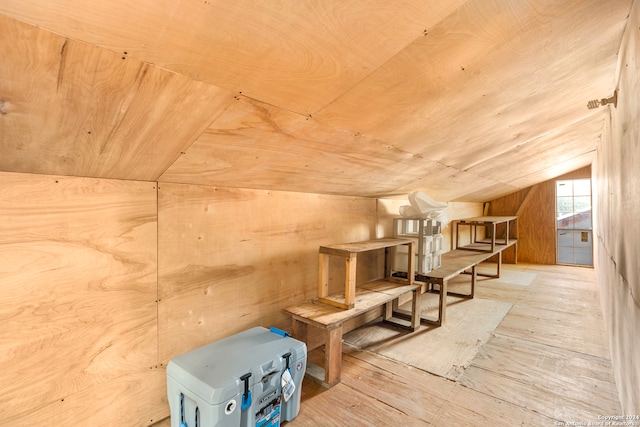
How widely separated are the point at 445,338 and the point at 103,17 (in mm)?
3142

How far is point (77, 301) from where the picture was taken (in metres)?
1.34

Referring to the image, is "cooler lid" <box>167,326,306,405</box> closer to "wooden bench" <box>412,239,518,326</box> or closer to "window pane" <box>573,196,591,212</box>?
"wooden bench" <box>412,239,518,326</box>

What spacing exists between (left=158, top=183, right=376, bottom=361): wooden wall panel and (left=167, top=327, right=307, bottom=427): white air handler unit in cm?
19

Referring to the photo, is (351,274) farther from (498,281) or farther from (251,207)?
(498,281)

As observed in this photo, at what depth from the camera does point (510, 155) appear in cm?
345

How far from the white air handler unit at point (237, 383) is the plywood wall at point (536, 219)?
279 inches

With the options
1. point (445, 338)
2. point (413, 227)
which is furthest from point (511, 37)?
point (413, 227)

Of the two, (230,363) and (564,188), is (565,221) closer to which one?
(564,188)

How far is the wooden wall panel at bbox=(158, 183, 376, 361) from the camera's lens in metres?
1.64

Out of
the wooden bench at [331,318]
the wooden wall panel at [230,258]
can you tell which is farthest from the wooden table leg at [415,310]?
the wooden wall panel at [230,258]

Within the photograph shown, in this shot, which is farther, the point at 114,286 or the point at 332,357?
the point at 332,357

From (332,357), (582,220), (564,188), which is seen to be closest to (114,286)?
(332,357)

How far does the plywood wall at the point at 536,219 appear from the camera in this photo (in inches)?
261

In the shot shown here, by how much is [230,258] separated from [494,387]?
1986mm
